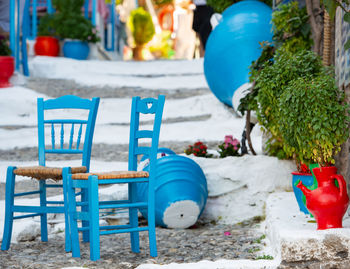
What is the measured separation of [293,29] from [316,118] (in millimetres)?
1984

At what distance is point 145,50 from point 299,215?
1469 cm

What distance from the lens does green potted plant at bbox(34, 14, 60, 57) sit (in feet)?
35.8

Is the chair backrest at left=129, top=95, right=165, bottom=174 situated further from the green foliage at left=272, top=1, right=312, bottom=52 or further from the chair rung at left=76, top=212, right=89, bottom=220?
the green foliage at left=272, top=1, right=312, bottom=52

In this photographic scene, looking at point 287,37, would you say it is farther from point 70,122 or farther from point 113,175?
point 113,175

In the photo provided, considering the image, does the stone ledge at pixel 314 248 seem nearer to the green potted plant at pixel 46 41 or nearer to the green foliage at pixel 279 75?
the green foliage at pixel 279 75

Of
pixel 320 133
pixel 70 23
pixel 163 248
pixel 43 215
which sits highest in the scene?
pixel 70 23

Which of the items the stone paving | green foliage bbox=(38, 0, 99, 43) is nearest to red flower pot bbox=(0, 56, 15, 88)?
green foliage bbox=(38, 0, 99, 43)

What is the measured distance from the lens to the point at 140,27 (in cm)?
1667

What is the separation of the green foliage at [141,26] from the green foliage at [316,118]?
45.5 feet

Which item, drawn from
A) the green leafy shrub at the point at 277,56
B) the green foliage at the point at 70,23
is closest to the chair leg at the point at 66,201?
the green leafy shrub at the point at 277,56

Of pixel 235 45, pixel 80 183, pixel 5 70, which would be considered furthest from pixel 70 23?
pixel 80 183

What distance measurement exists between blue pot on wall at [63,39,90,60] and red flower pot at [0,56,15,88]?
309 centimetres

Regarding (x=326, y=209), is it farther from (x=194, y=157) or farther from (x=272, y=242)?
(x=194, y=157)

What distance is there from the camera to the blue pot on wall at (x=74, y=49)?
10.9m
